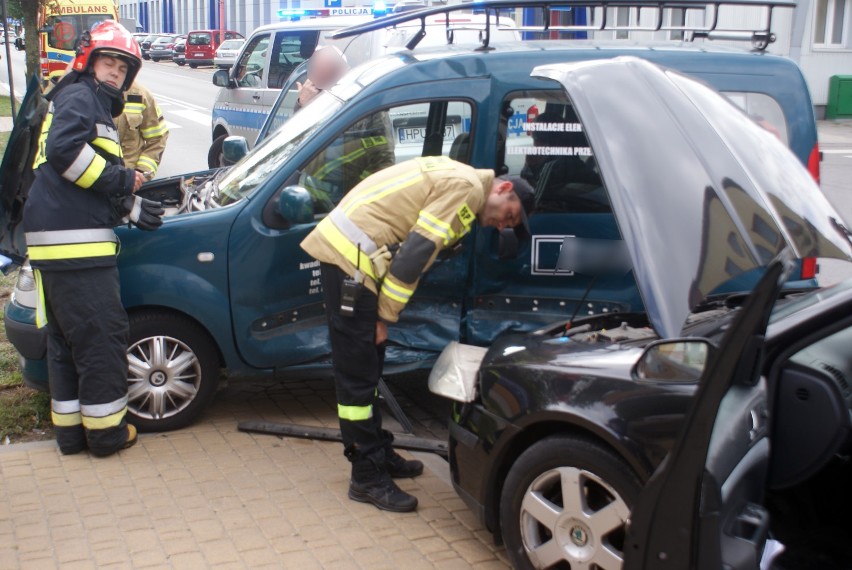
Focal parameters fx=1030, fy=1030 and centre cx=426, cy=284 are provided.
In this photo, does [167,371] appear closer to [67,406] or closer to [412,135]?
[67,406]

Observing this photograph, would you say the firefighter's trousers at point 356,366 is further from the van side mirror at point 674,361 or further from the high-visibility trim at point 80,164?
the van side mirror at point 674,361

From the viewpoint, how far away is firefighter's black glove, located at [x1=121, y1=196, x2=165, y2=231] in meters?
5.14

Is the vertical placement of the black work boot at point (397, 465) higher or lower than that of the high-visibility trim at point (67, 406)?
lower

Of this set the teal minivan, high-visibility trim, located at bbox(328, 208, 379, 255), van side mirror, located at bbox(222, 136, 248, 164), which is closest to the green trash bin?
the teal minivan

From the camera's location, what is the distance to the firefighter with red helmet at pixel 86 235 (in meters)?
4.97

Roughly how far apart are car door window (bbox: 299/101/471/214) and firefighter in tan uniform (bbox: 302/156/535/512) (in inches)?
37.9

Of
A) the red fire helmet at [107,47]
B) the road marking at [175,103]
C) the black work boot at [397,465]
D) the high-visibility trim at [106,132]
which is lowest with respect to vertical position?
the road marking at [175,103]

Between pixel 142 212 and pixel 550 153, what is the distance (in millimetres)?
2127

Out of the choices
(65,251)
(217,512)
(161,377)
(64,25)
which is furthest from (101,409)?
(64,25)

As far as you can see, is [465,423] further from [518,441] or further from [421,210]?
[421,210]

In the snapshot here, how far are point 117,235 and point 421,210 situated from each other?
178 cm

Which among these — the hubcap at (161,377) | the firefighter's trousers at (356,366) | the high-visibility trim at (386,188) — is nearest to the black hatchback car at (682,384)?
the firefighter's trousers at (356,366)

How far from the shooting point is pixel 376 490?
4672 millimetres

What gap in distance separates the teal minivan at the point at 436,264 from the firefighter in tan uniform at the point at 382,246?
2.94ft
